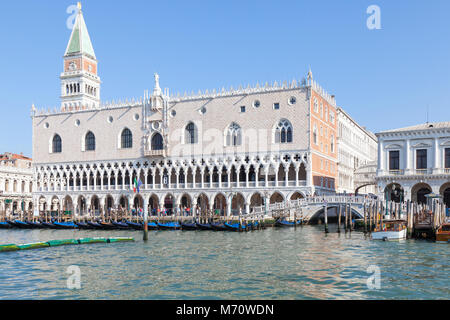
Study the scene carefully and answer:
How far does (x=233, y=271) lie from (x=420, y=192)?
22.4 m

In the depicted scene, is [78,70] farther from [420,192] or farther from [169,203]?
[420,192]

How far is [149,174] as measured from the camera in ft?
142

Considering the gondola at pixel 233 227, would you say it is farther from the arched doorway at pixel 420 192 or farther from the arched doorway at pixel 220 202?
the arched doorway at pixel 420 192

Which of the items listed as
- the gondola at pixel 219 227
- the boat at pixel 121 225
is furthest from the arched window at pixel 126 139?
the gondola at pixel 219 227

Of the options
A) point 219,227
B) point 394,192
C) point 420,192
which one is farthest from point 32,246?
point 420,192

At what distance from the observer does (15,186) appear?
54.8 m

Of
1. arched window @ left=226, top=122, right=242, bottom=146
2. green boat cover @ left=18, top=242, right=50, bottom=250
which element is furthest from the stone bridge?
green boat cover @ left=18, top=242, right=50, bottom=250

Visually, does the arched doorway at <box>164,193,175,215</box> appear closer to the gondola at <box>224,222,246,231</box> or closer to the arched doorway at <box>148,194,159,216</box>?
the arched doorway at <box>148,194,159,216</box>

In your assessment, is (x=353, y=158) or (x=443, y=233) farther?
(x=353, y=158)

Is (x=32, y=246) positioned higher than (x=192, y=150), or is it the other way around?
(x=192, y=150)

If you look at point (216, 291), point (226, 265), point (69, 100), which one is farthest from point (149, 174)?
point (216, 291)

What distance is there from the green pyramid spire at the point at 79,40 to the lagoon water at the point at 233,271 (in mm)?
42378

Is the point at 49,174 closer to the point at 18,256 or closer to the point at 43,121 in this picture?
the point at 43,121
